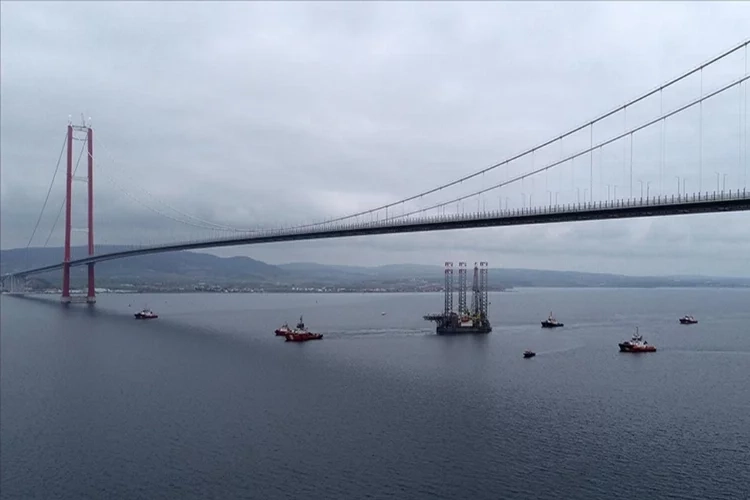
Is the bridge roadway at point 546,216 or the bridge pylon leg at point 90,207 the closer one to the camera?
the bridge roadway at point 546,216

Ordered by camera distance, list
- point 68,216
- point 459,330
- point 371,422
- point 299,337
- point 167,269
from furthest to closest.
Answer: point 167,269
point 68,216
point 459,330
point 299,337
point 371,422

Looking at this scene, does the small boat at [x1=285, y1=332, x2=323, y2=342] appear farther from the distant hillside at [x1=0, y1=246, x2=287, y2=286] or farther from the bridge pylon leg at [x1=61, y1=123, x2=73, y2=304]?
the distant hillside at [x1=0, y1=246, x2=287, y2=286]

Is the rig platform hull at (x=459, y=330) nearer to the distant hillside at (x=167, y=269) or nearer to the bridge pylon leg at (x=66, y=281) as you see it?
the bridge pylon leg at (x=66, y=281)

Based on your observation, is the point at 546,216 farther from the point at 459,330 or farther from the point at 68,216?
the point at 68,216

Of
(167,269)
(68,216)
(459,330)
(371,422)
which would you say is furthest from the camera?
(167,269)

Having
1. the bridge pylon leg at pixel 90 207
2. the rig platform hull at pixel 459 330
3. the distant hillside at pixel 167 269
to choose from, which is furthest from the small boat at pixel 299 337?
the distant hillside at pixel 167 269

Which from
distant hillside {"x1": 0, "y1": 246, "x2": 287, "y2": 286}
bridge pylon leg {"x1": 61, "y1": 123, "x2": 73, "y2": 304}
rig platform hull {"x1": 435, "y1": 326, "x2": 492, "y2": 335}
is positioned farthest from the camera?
distant hillside {"x1": 0, "y1": 246, "x2": 287, "y2": 286}

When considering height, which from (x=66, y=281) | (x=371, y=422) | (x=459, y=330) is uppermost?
(x=66, y=281)

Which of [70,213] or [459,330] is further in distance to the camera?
[70,213]

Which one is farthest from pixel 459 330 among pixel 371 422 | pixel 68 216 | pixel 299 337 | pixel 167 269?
pixel 167 269

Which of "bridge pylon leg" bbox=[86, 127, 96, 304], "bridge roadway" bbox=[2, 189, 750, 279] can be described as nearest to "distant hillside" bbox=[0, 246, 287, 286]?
"bridge pylon leg" bbox=[86, 127, 96, 304]
